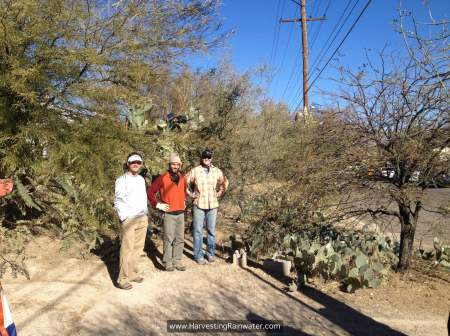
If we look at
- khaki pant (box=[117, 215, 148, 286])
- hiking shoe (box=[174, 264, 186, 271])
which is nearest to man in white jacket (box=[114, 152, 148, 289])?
khaki pant (box=[117, 215, 148, 286])

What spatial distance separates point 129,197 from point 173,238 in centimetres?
123

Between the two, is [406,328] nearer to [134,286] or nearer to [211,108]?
[134,286]

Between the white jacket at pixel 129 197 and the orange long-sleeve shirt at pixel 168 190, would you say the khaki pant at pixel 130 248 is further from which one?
the orange long-sleeve shirt at pixel 168 190

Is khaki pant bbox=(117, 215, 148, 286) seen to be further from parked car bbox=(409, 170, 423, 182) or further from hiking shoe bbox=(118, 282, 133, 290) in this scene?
parked car bbox=(409, 170, 423, 182)

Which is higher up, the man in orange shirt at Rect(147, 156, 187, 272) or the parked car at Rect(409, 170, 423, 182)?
the parked car at Rect(409, 170, 423, 182)

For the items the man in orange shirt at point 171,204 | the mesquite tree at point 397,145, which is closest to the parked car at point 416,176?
the mesquite tree at point 397,145

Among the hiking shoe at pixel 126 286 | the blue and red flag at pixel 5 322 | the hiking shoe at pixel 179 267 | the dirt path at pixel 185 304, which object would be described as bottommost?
the dirt path at pixel 185 304

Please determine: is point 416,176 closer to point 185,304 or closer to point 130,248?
point 185,304

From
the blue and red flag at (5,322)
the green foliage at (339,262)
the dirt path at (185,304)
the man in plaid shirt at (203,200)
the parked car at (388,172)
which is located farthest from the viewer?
the man in plaid shirt at (203,200)

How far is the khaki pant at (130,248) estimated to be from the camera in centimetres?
485

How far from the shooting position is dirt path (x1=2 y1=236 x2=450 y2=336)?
13.0 feet

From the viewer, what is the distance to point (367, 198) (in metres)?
5.08

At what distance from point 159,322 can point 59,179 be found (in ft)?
6.90

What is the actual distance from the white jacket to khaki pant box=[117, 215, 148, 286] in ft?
0.31
